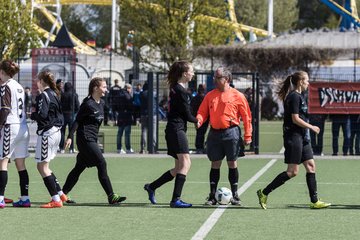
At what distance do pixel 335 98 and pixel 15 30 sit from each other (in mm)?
21643

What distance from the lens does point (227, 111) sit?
1429 cm

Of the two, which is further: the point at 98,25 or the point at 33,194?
the point at 98,25

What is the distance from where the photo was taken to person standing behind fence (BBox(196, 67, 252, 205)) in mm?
14289

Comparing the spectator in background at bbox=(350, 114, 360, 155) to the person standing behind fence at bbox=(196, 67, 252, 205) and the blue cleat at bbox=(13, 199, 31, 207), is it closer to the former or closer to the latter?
the person standing behind fence at bbox=(196, 67, 252, 205)

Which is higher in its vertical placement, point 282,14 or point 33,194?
point 282,14

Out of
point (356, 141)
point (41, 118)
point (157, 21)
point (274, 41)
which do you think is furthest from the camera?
point (274, 41)

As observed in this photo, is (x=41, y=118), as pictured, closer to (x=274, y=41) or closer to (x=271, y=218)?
(x=271, y=218)

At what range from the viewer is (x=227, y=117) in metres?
14.3

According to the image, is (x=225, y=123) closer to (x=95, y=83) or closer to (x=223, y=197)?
(x=223, y=197)

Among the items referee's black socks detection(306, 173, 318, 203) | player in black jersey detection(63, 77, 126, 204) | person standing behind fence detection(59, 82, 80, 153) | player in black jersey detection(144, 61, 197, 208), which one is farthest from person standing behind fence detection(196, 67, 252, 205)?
person standing behind fence detection(59, 82, 80, 153)

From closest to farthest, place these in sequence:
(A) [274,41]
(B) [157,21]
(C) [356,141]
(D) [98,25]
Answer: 1. (C) [356,141]
2. (B) [157,21]
3. (A) [274,41]
4. (D) [98,25]

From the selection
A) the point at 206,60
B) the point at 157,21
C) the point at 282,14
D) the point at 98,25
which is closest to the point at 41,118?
the point at 157,21

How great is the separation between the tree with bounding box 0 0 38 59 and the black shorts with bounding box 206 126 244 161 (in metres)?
30.5

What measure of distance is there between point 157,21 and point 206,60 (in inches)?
275
